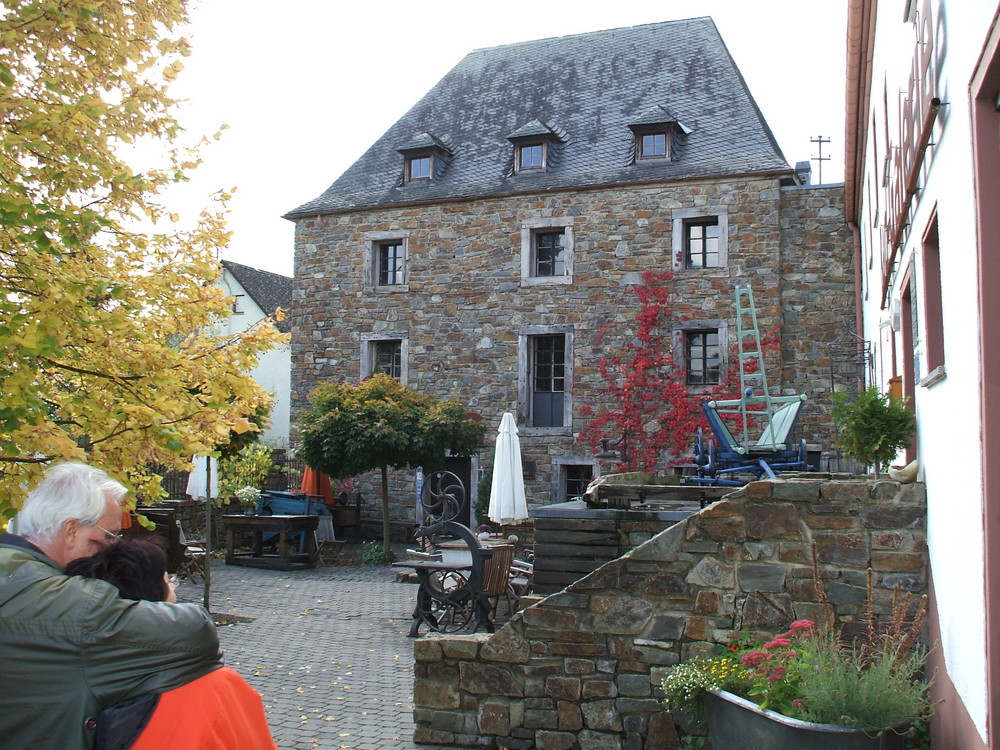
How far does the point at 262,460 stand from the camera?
21062 mm

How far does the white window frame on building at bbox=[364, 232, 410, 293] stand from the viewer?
1973cm

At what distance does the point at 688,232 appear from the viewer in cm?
1769

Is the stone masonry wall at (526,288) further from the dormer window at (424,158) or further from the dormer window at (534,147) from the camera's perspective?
the dormer window at (424,158)

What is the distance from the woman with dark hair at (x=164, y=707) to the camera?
2188 millimetres

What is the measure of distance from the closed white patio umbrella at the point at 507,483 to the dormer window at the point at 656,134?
6336 mm

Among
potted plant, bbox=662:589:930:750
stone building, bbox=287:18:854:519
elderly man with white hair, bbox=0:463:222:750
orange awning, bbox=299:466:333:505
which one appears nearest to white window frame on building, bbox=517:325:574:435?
stone building, bbox=287:18:854:519

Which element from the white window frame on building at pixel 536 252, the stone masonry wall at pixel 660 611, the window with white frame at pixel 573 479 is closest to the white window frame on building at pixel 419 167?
the white window frame on building at pixel 536 252

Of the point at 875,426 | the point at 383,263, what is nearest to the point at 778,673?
the point at 875,426

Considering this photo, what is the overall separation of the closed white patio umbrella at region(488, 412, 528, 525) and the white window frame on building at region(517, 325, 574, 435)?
3104mm

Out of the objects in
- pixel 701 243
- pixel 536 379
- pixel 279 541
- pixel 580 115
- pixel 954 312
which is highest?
pixel 580 115

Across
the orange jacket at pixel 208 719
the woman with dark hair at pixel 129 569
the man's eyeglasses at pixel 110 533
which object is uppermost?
the man's eyeglasses at pixel 110 533

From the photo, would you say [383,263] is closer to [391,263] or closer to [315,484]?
[391,263]

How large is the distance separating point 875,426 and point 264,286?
100ft

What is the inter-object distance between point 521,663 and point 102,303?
10.1 ft
